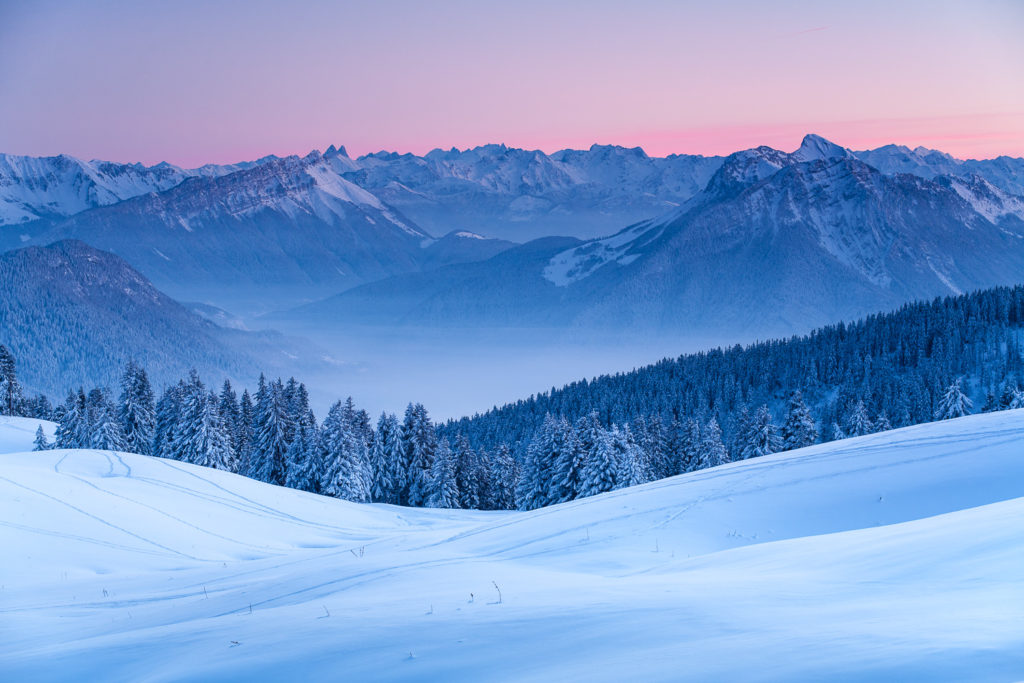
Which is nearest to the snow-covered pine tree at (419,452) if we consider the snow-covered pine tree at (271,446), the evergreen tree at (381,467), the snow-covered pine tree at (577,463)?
the evergreen tree at (381,467)

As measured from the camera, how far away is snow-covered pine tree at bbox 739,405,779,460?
59.3 metres

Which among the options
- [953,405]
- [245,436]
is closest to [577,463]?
[245,436]

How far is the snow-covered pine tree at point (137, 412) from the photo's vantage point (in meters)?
62.3

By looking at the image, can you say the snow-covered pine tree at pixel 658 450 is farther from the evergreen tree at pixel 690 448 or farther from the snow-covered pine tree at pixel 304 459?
the snow-covered pine tree at pixel 304 459

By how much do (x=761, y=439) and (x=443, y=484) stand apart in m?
24.4

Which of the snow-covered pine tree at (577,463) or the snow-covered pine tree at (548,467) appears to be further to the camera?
the snow-covered pine tree at (548,467)

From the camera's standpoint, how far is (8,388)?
8081 cm

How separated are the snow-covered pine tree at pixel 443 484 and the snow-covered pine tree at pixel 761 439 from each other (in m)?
22.3

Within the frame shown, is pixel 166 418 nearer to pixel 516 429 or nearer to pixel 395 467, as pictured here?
pixel 395 467

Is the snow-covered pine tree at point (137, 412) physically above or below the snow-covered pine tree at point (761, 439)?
above

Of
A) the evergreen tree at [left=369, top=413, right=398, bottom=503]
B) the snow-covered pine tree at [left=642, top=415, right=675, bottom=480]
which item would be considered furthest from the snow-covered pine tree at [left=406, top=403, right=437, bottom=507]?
the snow-covered pine tree at [left=642, top=415, right=675, bottom=480]

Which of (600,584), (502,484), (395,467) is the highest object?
(395,467)

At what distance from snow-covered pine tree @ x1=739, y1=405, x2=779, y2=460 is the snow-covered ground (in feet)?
125

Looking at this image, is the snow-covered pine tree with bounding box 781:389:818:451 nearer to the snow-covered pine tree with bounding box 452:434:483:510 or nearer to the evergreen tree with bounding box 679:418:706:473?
the evergreen tree with bounding box 679:418:706:473
